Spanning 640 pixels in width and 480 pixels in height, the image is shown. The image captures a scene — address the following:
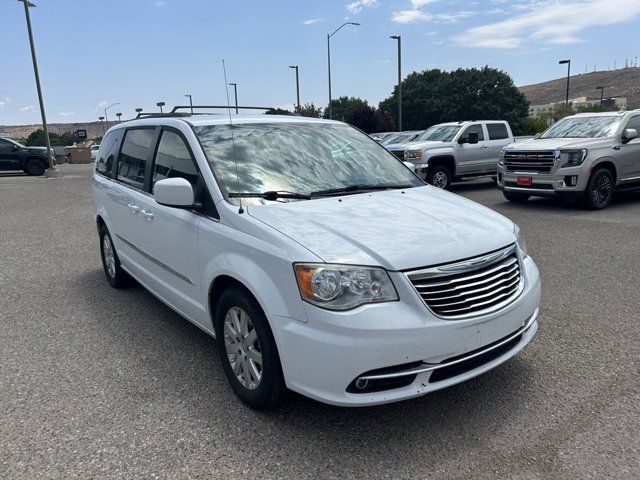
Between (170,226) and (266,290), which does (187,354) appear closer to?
(170,226)

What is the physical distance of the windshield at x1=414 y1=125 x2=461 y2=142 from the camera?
1414 cm

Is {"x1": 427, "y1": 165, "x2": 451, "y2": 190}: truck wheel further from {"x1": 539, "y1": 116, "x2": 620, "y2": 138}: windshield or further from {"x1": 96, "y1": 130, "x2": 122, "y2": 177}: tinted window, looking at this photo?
{"x1": 96, "y1": 130, "x2": 122, "y2": 177}: tinted window

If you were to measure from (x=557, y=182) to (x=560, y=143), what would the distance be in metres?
0.88

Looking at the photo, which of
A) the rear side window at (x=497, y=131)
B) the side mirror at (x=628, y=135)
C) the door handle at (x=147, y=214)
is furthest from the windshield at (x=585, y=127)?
the door handle at (x=147, y=214)

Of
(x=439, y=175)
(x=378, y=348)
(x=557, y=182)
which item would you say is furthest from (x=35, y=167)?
(x=378, y=348)

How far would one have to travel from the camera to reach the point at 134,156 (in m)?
4.85

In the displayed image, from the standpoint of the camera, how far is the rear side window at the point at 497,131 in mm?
14680

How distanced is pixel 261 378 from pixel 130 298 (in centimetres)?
296

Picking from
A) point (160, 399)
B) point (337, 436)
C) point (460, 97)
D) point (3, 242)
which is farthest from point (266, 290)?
point (460, 97)

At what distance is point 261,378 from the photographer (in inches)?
118

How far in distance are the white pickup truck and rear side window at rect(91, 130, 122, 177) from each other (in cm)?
878

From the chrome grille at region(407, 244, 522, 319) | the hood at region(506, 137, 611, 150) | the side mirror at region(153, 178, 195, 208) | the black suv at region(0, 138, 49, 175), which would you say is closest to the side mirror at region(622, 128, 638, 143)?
the hood at region(506, 137, 611, 150)

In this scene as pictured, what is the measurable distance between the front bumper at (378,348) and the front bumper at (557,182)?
824 cm

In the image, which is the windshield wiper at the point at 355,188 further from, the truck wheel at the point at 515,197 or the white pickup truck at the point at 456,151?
the white pickup truck at the point at 456,151
